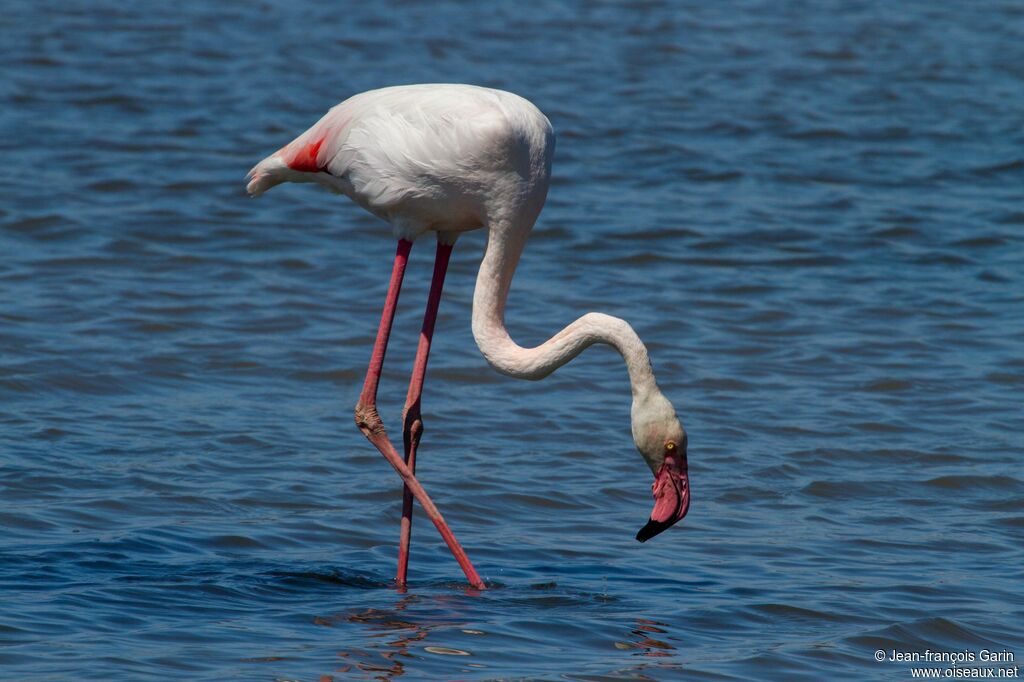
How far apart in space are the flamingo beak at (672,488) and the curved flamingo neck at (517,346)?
0.33m

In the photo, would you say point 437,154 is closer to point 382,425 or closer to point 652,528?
point 382,425

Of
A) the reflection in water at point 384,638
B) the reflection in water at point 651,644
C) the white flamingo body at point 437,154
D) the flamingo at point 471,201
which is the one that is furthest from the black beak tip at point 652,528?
the white flamingo body at point 437,154

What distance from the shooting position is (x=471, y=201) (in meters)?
7.62

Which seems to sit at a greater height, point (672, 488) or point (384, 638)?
point (672, 488)

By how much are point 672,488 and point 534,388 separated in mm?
3949

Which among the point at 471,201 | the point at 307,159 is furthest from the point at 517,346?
the point at 307,159

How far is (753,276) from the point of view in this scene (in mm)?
13578

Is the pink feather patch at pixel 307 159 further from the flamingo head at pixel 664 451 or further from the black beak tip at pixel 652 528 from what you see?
the black beak tip at pixel 652 528

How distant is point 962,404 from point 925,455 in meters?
1.07

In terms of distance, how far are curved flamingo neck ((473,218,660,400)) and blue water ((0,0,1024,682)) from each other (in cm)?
108

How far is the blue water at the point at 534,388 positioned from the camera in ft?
22.9

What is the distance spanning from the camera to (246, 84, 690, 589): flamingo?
723 centimetres

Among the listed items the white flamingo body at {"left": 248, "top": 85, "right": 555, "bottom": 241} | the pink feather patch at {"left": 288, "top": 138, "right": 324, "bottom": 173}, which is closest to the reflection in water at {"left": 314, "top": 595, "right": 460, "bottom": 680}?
the white flamingo body at {"left": 248, "top": 85, "right": 555, "bottom": 241}

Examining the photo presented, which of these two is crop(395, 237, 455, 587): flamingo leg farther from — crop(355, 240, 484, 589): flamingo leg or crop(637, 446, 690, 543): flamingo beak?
crop(637, 446, 690, 543): flamingo beak
